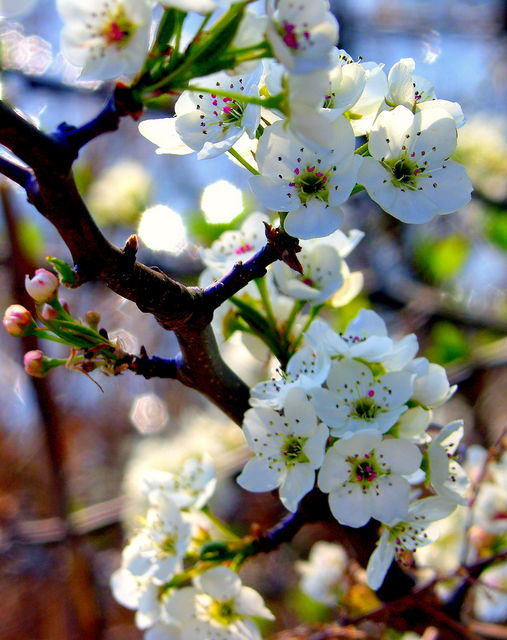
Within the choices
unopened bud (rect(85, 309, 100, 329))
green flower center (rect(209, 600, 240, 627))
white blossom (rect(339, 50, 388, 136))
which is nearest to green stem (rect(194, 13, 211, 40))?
white blossom (rect(339, 50, 388, 136))

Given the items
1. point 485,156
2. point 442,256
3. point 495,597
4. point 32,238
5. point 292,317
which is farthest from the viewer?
point 485,156

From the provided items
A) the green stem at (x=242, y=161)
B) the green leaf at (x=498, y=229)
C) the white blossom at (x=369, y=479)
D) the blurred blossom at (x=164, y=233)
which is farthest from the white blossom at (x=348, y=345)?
the green leaf at (x=498, y=229)

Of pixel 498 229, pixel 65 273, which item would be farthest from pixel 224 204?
pixel 65 273

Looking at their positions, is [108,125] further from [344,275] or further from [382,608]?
[382,608]

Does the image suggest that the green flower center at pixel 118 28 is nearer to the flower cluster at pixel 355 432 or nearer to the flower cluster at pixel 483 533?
the flower cluster at pixel 355 432

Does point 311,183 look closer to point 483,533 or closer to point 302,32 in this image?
point 302,32
